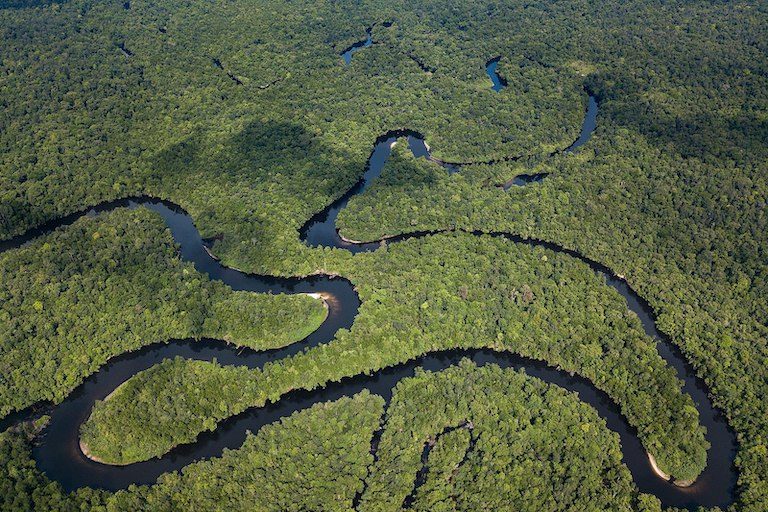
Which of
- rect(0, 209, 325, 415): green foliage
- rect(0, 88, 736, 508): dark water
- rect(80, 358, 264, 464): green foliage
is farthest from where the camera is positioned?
rect(0, 209, 325, 415): green foliage

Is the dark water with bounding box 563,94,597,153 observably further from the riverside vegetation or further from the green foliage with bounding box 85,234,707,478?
the riverside vegetation

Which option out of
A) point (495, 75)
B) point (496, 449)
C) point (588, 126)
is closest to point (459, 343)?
point (496, 449)

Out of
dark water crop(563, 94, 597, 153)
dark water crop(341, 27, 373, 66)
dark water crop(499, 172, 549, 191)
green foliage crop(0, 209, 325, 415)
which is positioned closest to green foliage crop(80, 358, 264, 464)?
green foliage crop(0, 209, 325, 415)

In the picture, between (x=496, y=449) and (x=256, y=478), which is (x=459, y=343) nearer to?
(x=496, y=449)

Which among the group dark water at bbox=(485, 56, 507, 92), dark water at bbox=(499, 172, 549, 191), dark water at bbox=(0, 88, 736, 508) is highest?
dark water at bbox=(485, 56, 507, 92)

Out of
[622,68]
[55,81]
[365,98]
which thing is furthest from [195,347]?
[622,68]

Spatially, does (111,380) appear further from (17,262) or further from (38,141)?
(38,141)

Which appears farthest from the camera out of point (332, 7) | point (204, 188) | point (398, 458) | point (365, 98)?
point (332, 7)
